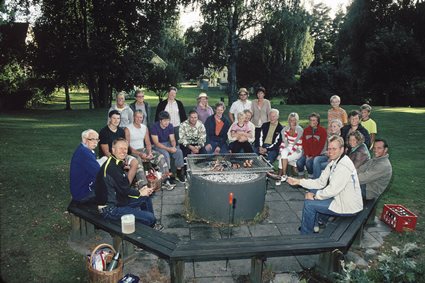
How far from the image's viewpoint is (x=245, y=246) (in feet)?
14.5

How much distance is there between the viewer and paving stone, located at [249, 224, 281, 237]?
6.08 metres

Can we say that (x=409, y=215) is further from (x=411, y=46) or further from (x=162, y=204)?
(x=411, y=46)

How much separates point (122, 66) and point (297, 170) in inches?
765

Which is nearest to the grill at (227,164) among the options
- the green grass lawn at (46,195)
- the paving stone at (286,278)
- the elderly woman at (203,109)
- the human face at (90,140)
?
the human face at (90,140)

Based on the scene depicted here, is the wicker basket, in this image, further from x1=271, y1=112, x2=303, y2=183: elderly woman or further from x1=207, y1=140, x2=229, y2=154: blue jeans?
x1=271, y1=112, x2=303, y2=183: elderly woman

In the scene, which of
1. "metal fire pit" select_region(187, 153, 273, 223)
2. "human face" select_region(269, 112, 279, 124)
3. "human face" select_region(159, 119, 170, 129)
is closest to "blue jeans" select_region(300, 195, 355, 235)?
"metal fire pit" select_region(187, 153, 273, 223)

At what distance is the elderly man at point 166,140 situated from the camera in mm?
8211

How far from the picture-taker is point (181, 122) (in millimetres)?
9305

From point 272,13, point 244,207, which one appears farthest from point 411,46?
point 244,207

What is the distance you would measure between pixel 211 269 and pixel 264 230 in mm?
1597

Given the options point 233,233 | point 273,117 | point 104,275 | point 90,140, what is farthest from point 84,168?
point 273,117

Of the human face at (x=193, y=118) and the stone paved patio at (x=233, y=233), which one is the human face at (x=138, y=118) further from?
the stone paved patio at (x=233, y=233)

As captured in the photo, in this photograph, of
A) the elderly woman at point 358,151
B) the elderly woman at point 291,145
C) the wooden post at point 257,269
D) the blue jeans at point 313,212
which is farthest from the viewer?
the elderly woman at point 291,145

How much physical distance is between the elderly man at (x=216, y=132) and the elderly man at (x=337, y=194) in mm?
3697
